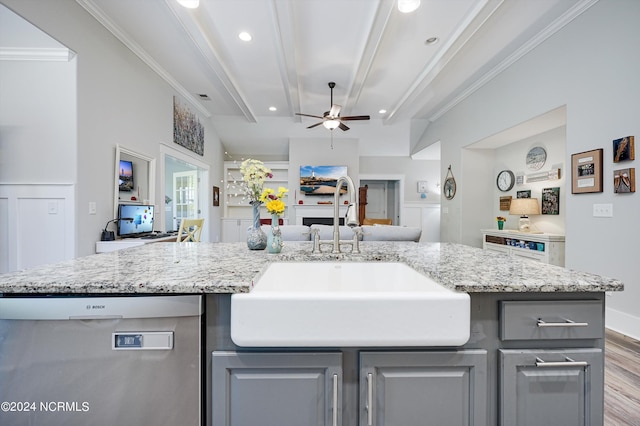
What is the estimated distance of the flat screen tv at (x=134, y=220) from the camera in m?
3.12

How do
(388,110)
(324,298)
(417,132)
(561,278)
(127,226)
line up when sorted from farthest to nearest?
(417,132), (388,110), (127,226), (561,278), (324,298)

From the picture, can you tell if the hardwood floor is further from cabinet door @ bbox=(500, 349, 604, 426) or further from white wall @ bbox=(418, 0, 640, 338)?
cabinet door @ bbox=(500, 349, 604, 426)

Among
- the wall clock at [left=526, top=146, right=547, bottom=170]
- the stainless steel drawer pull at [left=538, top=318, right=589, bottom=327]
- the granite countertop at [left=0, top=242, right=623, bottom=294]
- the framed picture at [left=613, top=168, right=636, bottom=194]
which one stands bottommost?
the stainless steel drawer pull at [left=538, top=318, right=589, bottom=327]

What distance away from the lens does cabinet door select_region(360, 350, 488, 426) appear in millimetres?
783

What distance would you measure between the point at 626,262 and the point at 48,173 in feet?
16.8

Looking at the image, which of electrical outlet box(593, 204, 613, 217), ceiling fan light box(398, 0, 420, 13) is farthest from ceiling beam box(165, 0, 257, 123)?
electrical outlet box(593, 204, 613, 217)

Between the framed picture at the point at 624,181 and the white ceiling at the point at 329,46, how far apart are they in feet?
5.32

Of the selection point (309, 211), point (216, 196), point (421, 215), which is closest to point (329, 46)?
point (309, 211)

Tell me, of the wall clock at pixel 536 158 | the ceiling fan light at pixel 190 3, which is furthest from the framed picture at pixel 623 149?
the ceiling fan light at pixel 190 3

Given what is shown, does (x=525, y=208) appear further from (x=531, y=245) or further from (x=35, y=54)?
(x=35, y=54)

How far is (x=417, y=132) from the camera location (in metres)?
6.54

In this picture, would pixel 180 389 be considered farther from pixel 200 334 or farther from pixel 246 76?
pixel 246 76

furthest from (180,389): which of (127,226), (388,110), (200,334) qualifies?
(388,110)

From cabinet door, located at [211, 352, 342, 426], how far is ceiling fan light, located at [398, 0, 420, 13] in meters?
2.94
